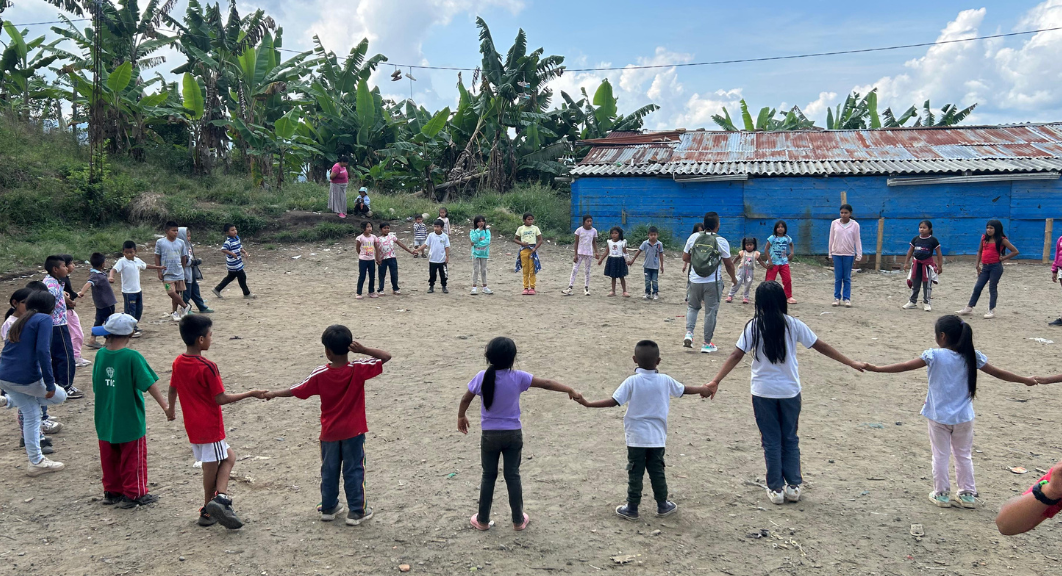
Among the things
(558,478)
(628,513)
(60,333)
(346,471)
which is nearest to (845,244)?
(558,478)

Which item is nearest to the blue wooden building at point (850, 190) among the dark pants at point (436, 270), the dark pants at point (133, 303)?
the dark pants at point (436, 270)

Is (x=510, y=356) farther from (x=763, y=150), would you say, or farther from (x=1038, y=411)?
(x=763, y=150)

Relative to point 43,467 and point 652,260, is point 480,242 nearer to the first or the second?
point 652,260

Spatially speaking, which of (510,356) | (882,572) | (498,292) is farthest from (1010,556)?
(498,292)

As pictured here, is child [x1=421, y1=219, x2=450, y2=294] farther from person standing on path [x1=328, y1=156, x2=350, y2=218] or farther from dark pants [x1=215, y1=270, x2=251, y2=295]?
person standing on path [x1=328, y1=156, x2=350, y2=218]

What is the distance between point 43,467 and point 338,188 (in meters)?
13.2

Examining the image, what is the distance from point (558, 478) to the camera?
15.3 feet

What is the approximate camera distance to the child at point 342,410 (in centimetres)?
389

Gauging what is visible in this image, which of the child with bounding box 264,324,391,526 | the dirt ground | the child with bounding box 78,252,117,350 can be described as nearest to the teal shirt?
the dirt ground

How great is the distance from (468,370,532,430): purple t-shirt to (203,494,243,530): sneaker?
1.54 m

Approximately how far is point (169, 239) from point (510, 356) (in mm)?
7886

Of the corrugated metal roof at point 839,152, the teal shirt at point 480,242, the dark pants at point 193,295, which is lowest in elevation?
the dark pants at point 193,295

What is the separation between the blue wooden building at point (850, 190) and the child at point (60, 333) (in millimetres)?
12637

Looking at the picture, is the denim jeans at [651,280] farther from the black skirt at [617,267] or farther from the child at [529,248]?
the child at [529,248]
